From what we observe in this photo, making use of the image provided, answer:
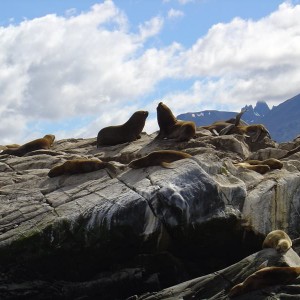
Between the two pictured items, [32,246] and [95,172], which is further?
[95,172]

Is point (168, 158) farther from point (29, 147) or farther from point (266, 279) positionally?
point (29, 147)

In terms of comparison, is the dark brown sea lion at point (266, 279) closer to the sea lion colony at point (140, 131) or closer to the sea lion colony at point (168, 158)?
the sea lion colony at point (168, 158)

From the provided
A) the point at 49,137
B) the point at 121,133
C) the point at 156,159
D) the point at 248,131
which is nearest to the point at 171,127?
the point at 121,133

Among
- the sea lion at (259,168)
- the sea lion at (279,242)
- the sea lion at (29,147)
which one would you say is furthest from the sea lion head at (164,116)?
the sea lion at (279,242)

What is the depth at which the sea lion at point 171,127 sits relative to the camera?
752 inches

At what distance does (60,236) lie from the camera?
1249 cm

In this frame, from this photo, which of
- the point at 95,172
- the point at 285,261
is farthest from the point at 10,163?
the point at 285,261

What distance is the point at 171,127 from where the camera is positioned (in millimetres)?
20453

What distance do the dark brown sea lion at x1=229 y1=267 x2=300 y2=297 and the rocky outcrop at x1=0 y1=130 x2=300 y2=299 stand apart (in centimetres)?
264

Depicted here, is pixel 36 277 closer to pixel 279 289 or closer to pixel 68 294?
pixel 68 294

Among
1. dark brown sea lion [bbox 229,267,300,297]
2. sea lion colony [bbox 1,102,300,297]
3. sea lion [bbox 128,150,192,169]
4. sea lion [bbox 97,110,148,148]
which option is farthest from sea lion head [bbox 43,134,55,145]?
dark brown sea lion [bbox 229,267,300,297]

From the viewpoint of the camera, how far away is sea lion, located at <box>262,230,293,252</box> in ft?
37.2

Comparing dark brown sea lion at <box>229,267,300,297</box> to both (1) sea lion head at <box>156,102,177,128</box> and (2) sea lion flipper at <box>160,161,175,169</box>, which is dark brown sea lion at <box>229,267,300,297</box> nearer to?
(2) sea lion flipper at <box>160,161,175,169</box>

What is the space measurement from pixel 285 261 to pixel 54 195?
5668 millimetres
